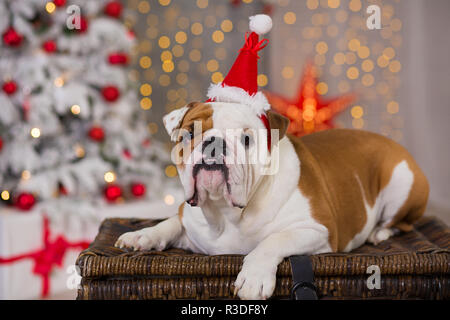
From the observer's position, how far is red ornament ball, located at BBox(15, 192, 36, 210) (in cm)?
257

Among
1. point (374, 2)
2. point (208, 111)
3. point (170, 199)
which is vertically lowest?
point (170, 199)

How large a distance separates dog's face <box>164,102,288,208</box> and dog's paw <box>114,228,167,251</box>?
248mm

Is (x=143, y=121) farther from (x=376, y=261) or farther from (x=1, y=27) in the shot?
(x=376, y=261)

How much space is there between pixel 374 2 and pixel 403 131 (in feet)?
3.29

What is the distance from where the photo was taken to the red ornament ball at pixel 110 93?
2.86m

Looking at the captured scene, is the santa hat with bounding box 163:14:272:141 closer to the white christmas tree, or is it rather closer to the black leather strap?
the black leather strap

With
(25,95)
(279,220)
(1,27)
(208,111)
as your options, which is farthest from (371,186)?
(1,27)

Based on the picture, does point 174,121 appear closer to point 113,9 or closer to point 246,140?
point 246,140

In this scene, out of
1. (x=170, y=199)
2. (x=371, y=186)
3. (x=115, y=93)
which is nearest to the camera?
(x=371, y=186)

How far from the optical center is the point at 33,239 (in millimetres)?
2566

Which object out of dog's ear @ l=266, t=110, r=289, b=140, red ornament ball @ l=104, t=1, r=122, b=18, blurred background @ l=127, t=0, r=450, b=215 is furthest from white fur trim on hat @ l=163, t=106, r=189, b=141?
blurred background @ l=127, t=0, r=450, b=215

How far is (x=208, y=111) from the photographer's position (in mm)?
1351

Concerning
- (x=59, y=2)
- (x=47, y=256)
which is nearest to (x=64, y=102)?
(x=59, y=2)

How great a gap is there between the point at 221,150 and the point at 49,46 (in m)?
1.82
